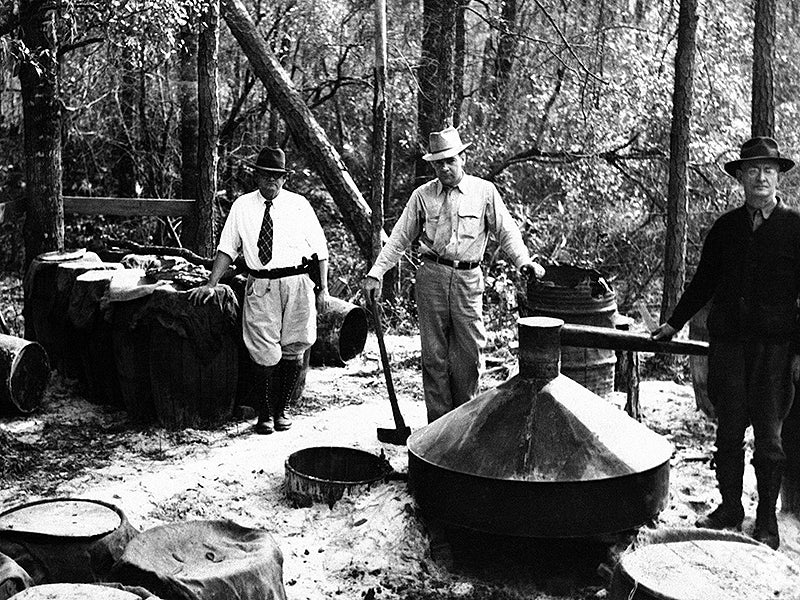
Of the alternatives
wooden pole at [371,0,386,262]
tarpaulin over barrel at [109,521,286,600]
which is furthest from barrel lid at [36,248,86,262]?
tarpaulin over barrel at [109,521,286,600]

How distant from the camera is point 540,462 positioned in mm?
4586

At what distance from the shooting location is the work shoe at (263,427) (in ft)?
25.7

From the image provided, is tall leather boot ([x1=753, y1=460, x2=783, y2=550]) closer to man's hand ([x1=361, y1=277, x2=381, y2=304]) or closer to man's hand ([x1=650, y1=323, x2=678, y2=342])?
man's hand ([x1=650, y1=323, x2=678, y2=342])

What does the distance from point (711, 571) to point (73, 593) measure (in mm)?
2313

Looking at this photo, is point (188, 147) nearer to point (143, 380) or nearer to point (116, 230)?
point (116, 230)

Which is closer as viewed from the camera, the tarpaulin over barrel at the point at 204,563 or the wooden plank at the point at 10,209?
the tarpaulin over barrel at the point at 204,563

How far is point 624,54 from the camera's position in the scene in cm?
1410

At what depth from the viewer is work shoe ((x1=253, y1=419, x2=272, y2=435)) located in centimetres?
784

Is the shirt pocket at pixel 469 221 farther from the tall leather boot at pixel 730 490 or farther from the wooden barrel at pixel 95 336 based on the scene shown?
the wooden barrel at pixel 95 336

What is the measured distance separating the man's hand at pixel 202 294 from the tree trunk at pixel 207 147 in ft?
13.9

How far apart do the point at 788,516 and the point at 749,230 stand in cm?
188

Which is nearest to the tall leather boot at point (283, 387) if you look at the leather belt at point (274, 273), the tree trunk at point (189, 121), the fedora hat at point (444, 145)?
the leather belt at point (274, 273)

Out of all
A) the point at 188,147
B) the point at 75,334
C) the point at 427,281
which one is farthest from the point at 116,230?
the point at 427,281

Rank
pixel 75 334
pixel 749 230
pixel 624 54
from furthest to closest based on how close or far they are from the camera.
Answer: pixel 624 54
pixel 75 334
pixel 749 230
